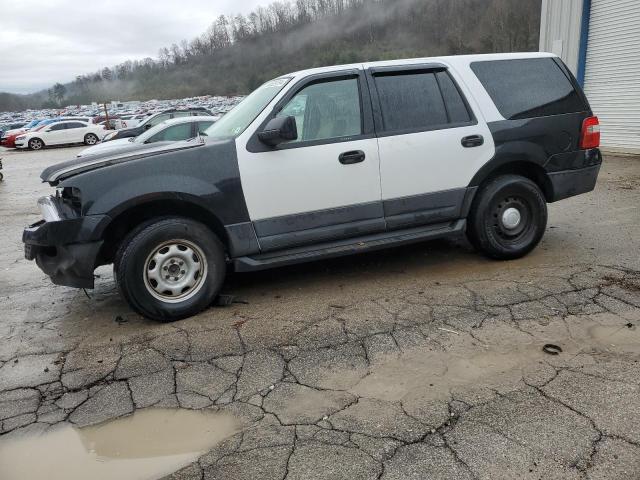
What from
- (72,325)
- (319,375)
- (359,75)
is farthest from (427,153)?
(72,325)

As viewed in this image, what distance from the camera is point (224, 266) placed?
415 cm

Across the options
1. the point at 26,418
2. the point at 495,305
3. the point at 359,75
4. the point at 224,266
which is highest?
the point at 359,75

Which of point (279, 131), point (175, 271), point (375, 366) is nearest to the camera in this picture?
point (375, 366)

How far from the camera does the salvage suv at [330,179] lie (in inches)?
153

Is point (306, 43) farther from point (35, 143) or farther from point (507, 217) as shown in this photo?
point (507, 217)

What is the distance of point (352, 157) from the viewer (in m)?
4.27

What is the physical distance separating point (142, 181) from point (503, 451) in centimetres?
299

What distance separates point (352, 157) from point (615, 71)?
1077 cm

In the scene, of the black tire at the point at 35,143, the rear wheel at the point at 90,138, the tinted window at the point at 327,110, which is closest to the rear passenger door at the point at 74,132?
the rear wheel at the point at 90,138

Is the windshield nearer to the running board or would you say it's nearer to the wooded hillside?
the running board

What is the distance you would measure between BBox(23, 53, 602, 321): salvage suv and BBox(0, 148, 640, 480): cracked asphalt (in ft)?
1.43

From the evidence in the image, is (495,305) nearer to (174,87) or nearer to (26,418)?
(26,418)

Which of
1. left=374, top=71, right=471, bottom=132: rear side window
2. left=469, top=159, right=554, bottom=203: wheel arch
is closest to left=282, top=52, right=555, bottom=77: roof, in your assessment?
left=374, top=71, right=471, bottom=132: rear side window

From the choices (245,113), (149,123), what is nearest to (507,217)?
(245,113)
